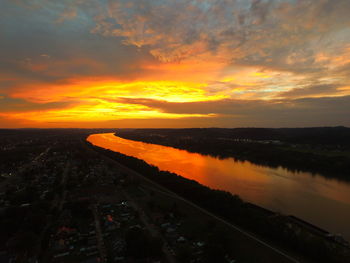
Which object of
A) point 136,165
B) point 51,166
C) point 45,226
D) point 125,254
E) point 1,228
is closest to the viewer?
point 125,254

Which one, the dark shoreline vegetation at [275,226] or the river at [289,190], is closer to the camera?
the dark shoreline vegetation at [275,226]

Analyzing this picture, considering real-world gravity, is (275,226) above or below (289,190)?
above

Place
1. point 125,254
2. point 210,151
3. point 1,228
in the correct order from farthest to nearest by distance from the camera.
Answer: point 210,151 → point 1,228 → point 125,254

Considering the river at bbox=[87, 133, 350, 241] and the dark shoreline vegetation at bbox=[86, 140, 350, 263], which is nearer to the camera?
the dark shoreline vegetation at bbox=[86, 140, 350, 263]

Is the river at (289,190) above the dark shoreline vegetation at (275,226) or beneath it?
beneath

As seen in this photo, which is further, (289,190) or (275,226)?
(289,190)

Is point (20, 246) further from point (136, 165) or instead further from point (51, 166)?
point (51, 166)

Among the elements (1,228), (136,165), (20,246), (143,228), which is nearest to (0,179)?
(136,165)

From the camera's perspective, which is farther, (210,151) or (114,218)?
(210,151)
